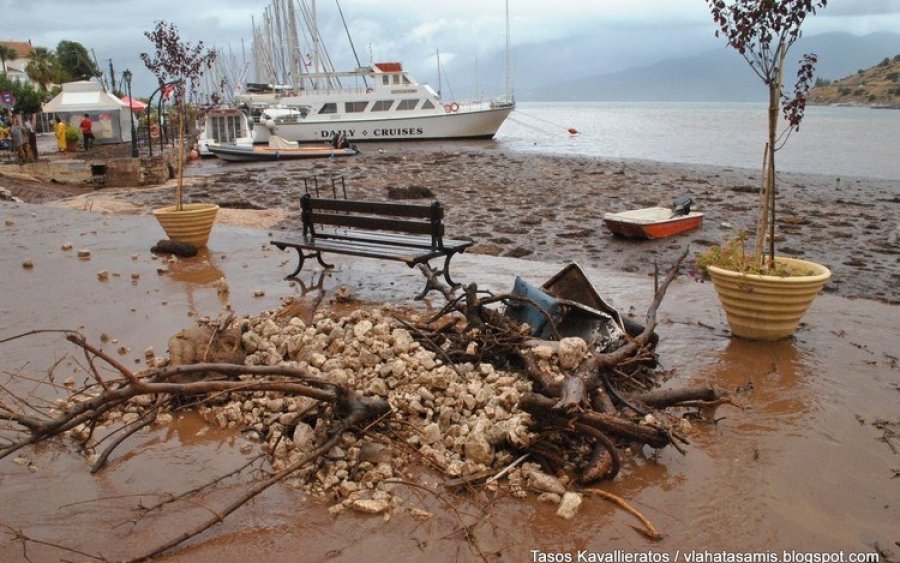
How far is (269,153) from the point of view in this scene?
2930 centimetres

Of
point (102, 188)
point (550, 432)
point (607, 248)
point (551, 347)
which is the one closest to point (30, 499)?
point (550, 432)

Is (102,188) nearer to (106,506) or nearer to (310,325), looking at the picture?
(310,325)

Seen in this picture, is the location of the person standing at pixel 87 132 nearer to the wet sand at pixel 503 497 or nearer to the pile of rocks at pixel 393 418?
the wet sand at pixel 503 497

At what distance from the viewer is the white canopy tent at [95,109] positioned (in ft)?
A: 97.9

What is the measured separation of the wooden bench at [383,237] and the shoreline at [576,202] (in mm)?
3192

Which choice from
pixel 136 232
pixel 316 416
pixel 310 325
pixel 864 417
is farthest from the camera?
pixel 136 232

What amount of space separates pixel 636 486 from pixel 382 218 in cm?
468

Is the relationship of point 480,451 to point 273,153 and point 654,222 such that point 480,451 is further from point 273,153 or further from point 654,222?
point 273,153

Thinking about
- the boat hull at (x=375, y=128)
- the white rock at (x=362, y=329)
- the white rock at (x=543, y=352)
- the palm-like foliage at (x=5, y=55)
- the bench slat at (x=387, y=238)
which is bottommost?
the white rock at (x=543, y=352)

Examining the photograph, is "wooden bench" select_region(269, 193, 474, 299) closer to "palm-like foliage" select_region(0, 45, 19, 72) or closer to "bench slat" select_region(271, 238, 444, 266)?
"bench slat" select_region(271, 238, 444, 266)

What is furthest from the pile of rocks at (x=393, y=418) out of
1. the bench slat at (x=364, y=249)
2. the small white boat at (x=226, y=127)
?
the small white boat at (x=226, y=127)

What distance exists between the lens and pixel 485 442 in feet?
12.0

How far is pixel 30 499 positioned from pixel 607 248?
30.4ft

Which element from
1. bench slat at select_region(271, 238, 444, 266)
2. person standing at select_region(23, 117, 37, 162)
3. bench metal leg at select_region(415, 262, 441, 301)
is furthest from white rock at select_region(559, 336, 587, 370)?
person standing at select_region(23, 117, 37, 162)
